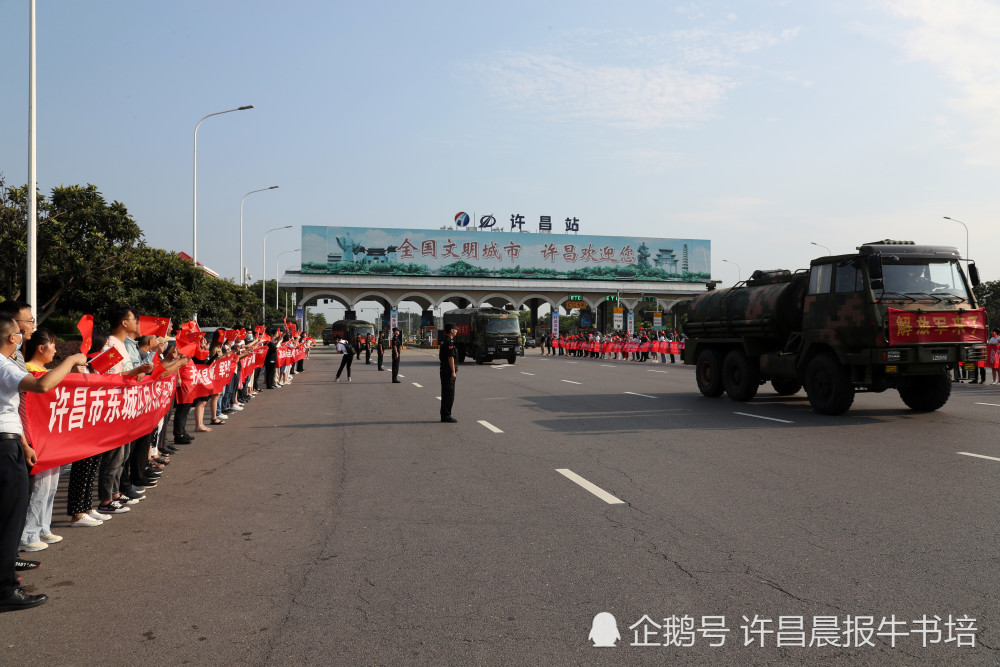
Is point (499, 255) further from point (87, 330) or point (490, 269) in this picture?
point (87, 330)

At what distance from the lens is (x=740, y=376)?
17.2 metres

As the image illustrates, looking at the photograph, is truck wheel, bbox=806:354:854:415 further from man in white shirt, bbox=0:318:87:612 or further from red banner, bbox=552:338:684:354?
red banner, bbox=552:338:684:354

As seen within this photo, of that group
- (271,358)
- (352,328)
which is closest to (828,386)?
(271,358)

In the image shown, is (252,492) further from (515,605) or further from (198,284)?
(198,284)

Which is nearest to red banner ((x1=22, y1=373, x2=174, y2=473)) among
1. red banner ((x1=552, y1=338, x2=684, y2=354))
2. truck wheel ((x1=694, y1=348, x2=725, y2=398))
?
truck wheel ((x1=694, y1=348, x2=725, y2=398))

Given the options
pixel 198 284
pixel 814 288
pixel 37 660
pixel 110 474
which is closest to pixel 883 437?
pixel 814 288

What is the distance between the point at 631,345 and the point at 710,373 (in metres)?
29.2

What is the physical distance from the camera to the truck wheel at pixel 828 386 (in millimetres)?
13688

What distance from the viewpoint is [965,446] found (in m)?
10.1

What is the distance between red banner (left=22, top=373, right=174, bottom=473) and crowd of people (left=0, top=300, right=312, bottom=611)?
3 cm

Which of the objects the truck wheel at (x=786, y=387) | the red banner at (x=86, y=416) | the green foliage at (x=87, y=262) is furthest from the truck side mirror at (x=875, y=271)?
the green foliage at (x=87, y=262)

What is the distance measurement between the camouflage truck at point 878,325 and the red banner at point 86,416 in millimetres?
11016

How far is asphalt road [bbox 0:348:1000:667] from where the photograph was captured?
3.95 m

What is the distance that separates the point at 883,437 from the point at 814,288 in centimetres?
442
